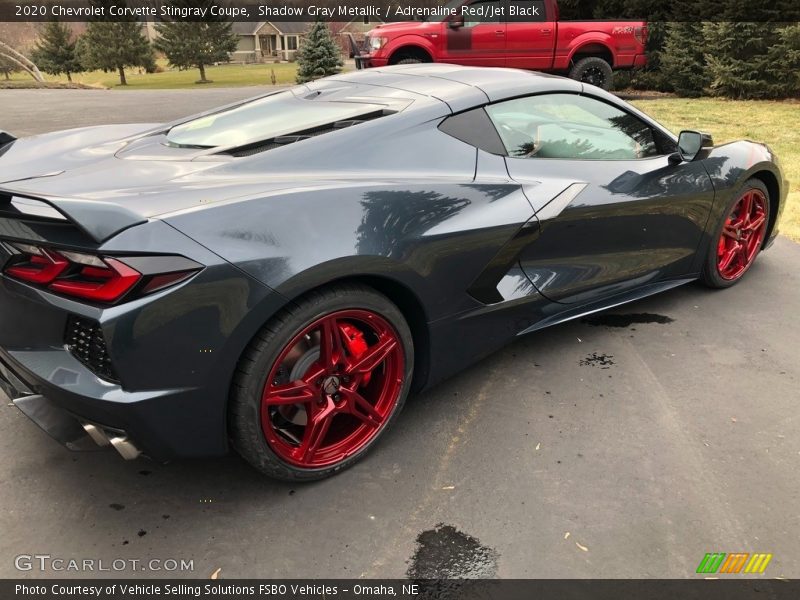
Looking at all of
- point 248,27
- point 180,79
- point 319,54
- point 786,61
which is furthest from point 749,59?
point 248,27

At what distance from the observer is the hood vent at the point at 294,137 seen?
236 centimetres

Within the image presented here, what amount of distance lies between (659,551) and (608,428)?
2.22 feet

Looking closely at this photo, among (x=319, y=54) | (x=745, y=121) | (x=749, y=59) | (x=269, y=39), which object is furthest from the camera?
(x=269, y=39)

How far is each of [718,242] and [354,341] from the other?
2625mm

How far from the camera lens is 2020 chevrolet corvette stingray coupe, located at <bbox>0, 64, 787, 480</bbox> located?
178cm

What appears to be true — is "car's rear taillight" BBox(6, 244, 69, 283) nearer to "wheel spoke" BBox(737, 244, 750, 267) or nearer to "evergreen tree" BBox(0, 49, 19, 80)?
"wheel spoke" BBox(737, 244, 750, 267)

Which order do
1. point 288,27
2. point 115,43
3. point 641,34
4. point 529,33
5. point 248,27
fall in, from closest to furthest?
point 529,33 < point 641,34 < point 115,43 < point 248,27 < point 288,27

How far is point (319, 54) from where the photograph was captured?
22.0 meters

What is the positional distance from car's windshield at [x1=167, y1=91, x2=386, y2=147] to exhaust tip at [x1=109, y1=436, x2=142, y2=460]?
122 cm

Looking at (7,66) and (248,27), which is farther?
(248,27)

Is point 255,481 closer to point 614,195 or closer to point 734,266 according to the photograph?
point 614,195

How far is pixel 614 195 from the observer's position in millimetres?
2977
